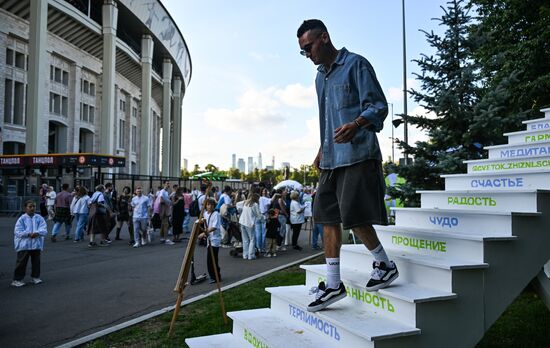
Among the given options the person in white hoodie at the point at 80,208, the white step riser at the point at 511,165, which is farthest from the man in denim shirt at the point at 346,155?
the person in white hoodie at the point at 80,208

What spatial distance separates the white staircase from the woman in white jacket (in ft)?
25.7

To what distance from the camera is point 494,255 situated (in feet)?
10.8

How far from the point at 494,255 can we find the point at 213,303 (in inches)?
190

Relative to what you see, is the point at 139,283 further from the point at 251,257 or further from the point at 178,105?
the point at 178,105

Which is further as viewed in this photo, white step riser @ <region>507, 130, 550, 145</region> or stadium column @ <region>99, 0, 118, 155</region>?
stadium column @ <region>99, 0, 118, 155</region>

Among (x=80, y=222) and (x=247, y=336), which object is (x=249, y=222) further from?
(x=247, y=336)

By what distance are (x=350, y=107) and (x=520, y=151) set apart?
356 centimetres

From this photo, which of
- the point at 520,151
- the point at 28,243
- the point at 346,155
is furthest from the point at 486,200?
the point at 28,243

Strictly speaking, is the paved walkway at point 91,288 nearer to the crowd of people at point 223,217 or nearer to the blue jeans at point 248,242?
the blue jeans at point 248,242

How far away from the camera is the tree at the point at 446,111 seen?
330 inches

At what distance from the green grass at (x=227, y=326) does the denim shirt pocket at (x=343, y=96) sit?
339 centimetres

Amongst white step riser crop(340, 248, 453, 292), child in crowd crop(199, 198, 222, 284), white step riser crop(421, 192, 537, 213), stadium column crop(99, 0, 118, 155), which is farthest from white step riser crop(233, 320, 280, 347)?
stadium column crop(99, 0, 118, 155)

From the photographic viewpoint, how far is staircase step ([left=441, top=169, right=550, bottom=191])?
4.27 meters

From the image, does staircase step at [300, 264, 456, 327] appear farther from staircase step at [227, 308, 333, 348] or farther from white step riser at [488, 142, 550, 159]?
white step riser at [488, 142, 550, 159]
